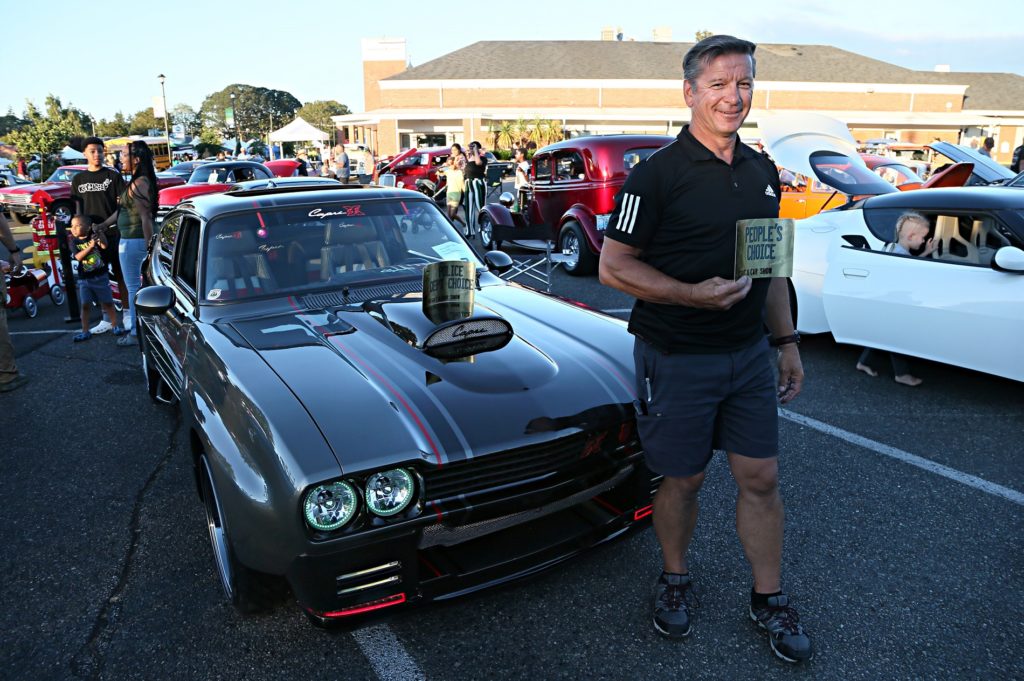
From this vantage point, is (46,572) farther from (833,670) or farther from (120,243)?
(120,243)

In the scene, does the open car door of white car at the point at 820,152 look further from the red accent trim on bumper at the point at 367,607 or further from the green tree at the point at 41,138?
the green tree at the point at 41,138

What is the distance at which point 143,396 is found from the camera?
18.0 ft

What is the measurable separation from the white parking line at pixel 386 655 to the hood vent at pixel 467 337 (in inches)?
41.8

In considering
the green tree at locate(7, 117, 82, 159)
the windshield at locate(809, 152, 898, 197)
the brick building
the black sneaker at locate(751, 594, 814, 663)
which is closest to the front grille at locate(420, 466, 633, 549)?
the black sneaker at locate(751, 594, 814, 663)

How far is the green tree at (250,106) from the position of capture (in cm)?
15938

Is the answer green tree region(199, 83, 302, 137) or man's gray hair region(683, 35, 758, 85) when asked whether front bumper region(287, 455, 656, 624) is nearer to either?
man's gray hair region(683, 35, 758, 85)

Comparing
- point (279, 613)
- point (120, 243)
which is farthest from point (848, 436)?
point (120, 243)

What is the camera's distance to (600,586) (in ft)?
9.74

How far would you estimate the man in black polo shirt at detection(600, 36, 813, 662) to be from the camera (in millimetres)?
2279

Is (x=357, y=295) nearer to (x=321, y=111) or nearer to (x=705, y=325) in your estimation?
(x=705, y=325)

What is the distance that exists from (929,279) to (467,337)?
11.8ft

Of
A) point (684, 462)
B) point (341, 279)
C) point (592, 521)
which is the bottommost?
point (592, 521)

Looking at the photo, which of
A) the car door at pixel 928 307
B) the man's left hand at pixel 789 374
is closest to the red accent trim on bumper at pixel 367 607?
the man's left hand at pixel 789 374

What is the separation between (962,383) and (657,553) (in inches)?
138
